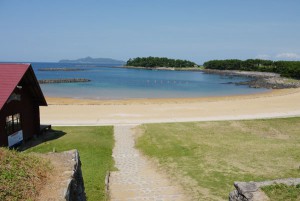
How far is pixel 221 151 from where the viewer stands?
19.7 m

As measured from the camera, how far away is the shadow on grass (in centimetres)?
2136

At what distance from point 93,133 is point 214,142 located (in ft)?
30.0

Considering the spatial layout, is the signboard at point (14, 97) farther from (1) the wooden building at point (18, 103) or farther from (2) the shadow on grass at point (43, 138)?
(2) the shadow on grass at point (43, 138)

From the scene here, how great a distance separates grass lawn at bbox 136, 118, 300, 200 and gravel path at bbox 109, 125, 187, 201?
27.9 inches

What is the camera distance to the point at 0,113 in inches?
741

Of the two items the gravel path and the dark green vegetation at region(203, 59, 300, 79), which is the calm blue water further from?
the dark green vegetation at region(203, 59, 300, 79)

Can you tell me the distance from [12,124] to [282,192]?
1670cm

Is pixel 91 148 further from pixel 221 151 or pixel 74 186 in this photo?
pixel 74 186

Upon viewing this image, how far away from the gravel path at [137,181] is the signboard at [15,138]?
6319 mm

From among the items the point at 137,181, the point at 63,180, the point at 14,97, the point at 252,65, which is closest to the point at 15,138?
the point at 14,97

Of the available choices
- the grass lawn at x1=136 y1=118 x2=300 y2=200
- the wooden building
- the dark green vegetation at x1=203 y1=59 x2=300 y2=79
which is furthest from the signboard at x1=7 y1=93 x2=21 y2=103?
the dark green vegetation at x1=203 y1=59 x2=300 y2=79

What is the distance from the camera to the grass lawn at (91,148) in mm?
14398

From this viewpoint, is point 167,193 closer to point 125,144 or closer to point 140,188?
point 140,188

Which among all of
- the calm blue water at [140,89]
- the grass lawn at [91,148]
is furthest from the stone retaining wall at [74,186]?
the calm blue water at [140,89]
